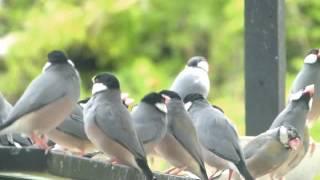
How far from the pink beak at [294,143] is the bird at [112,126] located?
75 centimetres

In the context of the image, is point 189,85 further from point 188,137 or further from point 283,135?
point 188,137

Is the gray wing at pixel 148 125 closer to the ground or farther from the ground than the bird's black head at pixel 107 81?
closer to the ground

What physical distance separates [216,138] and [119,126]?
1.90ft

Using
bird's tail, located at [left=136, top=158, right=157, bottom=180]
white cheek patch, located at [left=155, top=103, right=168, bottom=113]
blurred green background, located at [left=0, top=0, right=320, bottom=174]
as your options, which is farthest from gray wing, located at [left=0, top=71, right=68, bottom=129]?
blurred green background, located at [left=0, top=0, right=320, bottom=174]

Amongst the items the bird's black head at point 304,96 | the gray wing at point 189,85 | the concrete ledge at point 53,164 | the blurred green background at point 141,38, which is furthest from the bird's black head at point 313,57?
the blurred green background at point 141,38

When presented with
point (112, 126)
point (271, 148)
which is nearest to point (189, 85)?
point (271, 148)

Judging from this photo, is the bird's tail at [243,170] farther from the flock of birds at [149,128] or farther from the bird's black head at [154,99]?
the bird's black head at [154,99]

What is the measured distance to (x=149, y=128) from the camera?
4395 mm

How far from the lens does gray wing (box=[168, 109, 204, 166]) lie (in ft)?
14.3

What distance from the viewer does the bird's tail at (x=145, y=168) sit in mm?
3707

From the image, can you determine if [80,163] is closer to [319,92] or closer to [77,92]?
[77,92]

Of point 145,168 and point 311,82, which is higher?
point 145,168

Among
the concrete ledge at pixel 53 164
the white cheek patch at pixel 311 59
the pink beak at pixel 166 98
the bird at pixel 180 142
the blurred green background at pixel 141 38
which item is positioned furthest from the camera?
the blurred green background at pixel 141 38

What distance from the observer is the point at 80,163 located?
3307 mm
